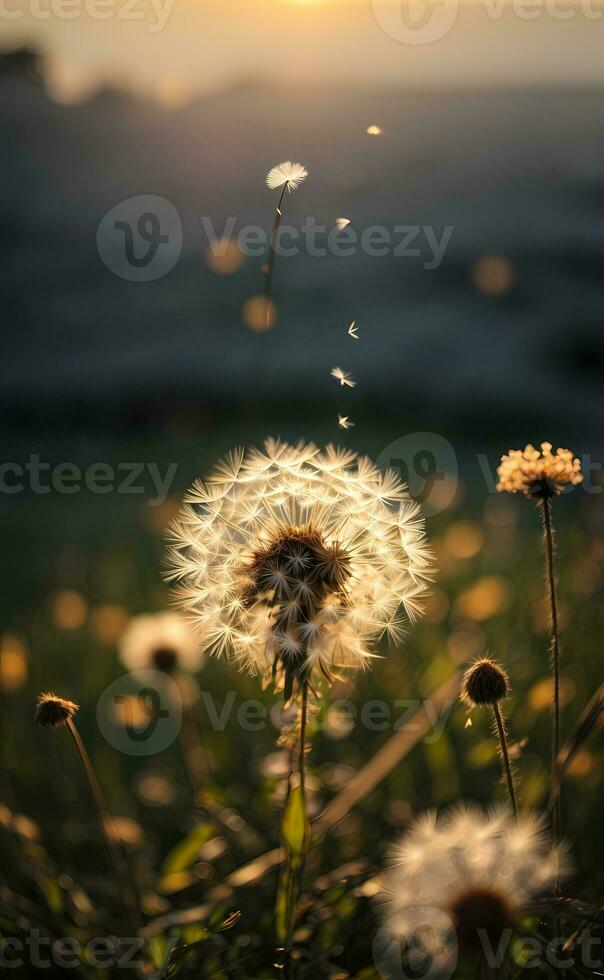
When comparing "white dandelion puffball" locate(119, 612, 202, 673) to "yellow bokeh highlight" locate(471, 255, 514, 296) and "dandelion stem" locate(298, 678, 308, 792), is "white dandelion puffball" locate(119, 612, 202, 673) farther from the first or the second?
"yellow bokeh highlight" locate(471, 255, 514, 296)

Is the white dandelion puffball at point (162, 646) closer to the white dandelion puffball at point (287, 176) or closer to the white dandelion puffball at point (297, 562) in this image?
the white dandelion puffball at point (297, 562)

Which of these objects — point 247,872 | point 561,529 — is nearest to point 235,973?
point 247,872

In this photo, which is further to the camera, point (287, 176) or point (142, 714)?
point (142, 714)

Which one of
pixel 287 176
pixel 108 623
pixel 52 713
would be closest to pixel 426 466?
pixel 108 623

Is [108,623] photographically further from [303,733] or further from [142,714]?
[303,733]

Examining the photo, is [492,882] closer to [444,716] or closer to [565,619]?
[444,716]

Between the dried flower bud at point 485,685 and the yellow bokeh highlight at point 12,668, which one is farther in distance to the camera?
the yellow bokeh highlight at point 12,668

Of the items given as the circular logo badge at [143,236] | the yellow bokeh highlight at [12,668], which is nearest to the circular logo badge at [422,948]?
the yellow bokeh highlight at [12,668]
